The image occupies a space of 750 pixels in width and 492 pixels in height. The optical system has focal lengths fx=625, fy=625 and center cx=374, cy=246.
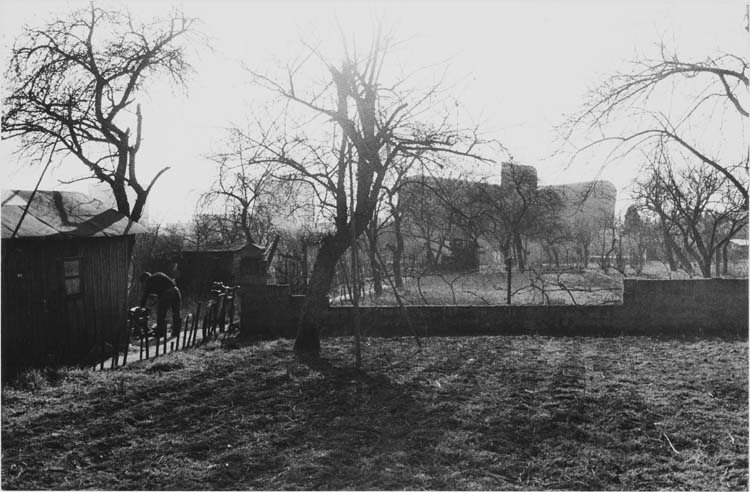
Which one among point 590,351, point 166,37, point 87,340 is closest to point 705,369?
point 590,351

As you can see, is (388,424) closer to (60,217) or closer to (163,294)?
(60,217)

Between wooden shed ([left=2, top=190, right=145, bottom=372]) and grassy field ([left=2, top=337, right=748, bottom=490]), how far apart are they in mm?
1433

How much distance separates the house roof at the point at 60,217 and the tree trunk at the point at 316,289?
3.86m

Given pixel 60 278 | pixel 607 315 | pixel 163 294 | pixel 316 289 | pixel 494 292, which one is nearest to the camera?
pixel 60 278

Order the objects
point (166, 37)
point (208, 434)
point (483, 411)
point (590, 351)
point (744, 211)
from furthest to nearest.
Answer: point (744, 211) → point (166, 37) → point (590, 351) → point (483, 411) → point (208, 434)

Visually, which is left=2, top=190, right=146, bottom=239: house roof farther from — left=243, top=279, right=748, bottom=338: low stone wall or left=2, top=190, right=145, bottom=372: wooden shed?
left=243, top=279, right=748, bottom=338: low stone wall

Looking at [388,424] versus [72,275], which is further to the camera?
[72,275]

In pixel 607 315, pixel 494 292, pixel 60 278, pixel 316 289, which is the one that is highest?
pixel 60 278

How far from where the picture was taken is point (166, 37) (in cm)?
1519

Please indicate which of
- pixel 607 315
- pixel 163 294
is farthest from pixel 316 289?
pixel 607 315

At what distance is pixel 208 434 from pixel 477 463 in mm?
2492

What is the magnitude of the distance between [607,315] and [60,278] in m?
10.2

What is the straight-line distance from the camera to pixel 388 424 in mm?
6043

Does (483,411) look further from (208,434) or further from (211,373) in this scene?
(211,373)
